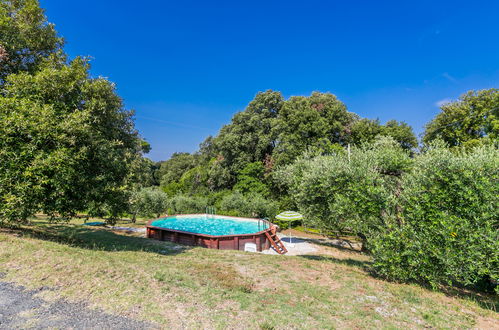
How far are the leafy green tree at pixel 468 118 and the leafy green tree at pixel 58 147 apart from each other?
3307cm

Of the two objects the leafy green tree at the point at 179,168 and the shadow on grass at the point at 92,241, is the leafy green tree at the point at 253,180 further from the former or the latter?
the leafy green tree at the point at 179,168

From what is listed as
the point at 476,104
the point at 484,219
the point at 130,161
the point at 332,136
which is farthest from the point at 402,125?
the point at 130,161

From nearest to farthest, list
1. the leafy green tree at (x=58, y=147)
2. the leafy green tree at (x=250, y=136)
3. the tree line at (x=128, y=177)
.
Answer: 1. the tree line at (x=128, y=177)
2. the leafy green tree at (x=58, y=147)
3. the leafy green tree at (x=250, y=136)

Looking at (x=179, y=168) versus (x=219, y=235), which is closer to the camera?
(x=219, y=235)

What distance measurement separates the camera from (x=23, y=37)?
1034cm

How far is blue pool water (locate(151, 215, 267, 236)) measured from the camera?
22.7 metres

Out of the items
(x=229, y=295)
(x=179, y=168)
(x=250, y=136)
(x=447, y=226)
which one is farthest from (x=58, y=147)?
(x=179, y=168)

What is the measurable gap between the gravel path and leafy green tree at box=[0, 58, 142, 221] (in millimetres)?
4224

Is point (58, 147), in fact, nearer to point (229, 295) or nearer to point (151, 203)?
point (229, 295)

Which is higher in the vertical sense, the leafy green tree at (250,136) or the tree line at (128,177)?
the leafy green tree at (250,136)

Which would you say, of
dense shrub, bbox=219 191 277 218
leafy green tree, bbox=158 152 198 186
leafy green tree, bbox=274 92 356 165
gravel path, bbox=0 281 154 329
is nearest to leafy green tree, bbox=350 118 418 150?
leafy green tree, bbox=274 92 356 165

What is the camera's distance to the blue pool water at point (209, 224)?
22709mm

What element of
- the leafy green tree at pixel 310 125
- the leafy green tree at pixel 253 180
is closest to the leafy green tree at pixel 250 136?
the leafy green tree at pixel 253 180

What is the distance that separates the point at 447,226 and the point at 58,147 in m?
13.3
